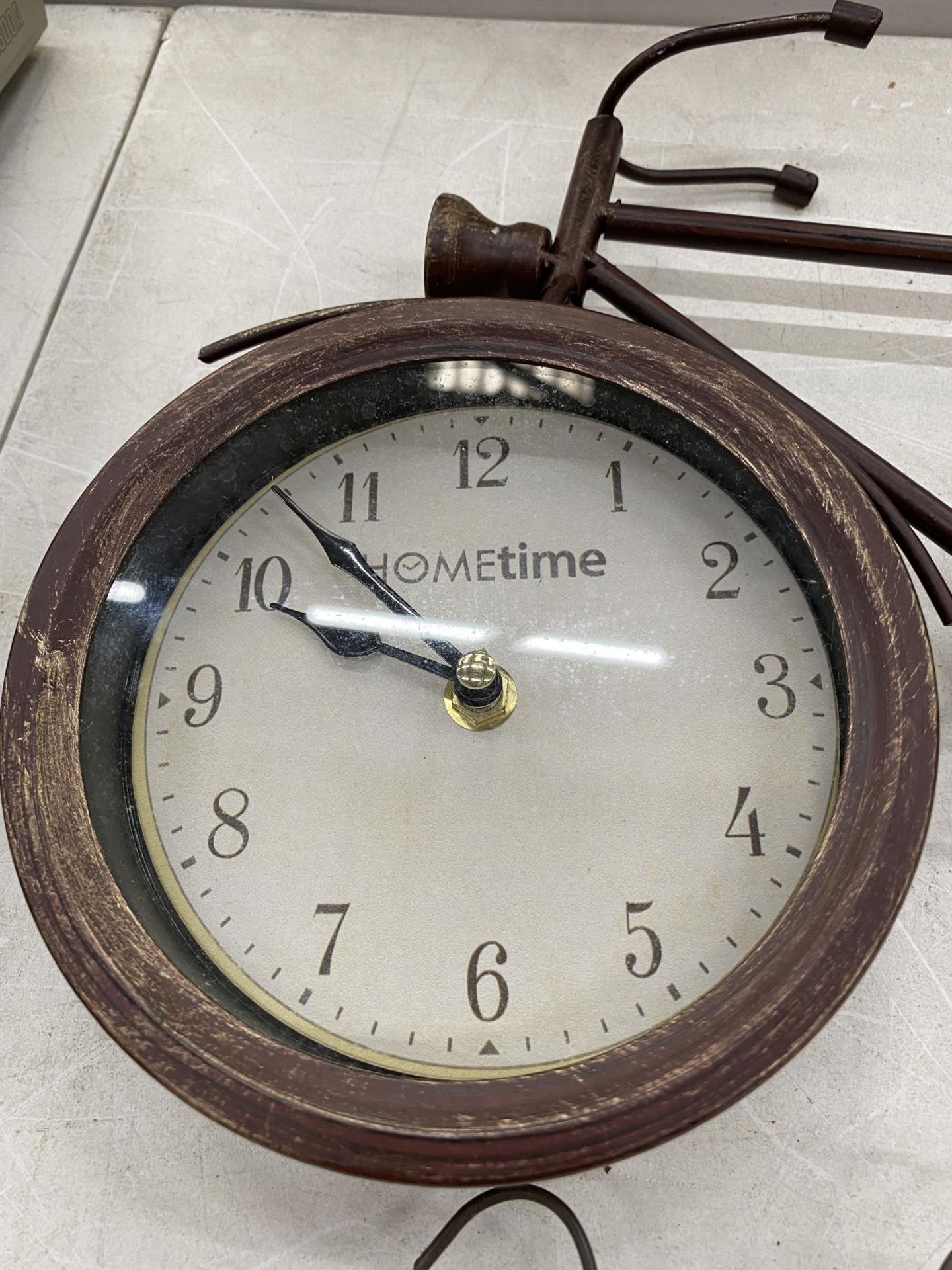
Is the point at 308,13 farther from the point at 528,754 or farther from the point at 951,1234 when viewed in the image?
the point at 951,1234

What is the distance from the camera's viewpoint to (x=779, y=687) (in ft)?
2.50

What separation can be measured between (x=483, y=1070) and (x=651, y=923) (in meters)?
0.14

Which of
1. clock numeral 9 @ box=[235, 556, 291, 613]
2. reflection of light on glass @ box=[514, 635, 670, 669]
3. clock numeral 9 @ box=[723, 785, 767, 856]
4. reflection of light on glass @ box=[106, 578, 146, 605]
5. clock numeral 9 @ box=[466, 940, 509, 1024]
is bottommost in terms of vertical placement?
clock numeral 9 @ box=[466, 940, 509, 1024]

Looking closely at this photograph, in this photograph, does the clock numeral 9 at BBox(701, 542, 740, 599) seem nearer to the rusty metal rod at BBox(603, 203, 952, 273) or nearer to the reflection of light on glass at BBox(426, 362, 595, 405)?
Result: the reflection of light on glass at BBox(426, 362, 595, 405)

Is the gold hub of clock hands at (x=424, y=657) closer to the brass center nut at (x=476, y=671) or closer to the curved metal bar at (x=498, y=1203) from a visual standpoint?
the brass center nut at (x=476, y=671)

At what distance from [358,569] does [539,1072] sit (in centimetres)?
38

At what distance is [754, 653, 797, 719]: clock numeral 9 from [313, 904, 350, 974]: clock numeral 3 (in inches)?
11.9

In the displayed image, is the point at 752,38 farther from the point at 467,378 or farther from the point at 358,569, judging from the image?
the point at 358,569

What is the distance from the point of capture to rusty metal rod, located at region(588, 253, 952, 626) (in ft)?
2.78

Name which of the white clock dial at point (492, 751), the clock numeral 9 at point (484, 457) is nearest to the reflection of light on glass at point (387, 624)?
the white clock dial at point (492, 751)

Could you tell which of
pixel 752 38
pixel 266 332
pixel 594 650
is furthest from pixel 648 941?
pixel 752 38

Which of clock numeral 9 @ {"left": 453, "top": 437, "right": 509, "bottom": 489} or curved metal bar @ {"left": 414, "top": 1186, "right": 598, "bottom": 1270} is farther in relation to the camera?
clock numeral 9 @ {"left": 453, "top": 437, "right": 509, "bottom": 489}

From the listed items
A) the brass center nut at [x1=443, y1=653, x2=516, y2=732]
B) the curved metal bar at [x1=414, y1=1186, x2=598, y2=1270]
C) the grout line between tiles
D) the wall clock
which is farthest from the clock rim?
the grout line between tiles

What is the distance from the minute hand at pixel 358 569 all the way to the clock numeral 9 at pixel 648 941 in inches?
8.5
